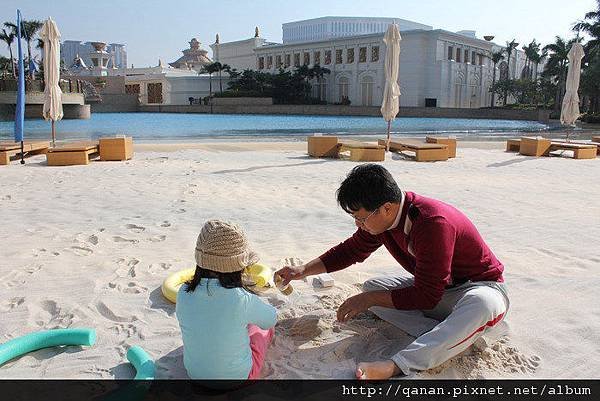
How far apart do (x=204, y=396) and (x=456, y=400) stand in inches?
38.6

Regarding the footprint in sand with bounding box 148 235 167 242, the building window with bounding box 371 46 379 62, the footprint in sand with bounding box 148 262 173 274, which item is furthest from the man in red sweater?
the building window with bounding box 371 46 379 62

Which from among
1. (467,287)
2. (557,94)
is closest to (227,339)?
(467,287)

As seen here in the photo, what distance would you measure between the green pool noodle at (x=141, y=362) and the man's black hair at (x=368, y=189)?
3.52ft

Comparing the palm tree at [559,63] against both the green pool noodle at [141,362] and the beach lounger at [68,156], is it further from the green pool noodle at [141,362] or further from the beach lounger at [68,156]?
the green pool noodle at [141,362]

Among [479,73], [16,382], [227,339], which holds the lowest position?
[16,382]

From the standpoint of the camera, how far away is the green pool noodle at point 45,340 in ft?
7.36

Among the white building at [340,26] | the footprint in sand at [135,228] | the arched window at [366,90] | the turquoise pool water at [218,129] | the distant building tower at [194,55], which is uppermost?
the white building at [340,26]

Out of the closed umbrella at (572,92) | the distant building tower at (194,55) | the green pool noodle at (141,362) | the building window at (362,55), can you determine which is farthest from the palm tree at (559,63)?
the distant building tower at (194,55)

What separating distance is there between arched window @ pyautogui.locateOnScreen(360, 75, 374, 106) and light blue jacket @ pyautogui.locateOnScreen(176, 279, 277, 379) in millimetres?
58031

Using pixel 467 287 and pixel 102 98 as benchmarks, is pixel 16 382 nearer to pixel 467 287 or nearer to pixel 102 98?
pixel 467 287

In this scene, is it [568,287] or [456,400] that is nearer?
[456,400]

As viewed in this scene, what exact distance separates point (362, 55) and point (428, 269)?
59.5 m

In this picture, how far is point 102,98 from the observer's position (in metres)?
54.0

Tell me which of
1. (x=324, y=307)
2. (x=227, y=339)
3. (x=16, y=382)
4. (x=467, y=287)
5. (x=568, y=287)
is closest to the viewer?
(x=227, y=339)
